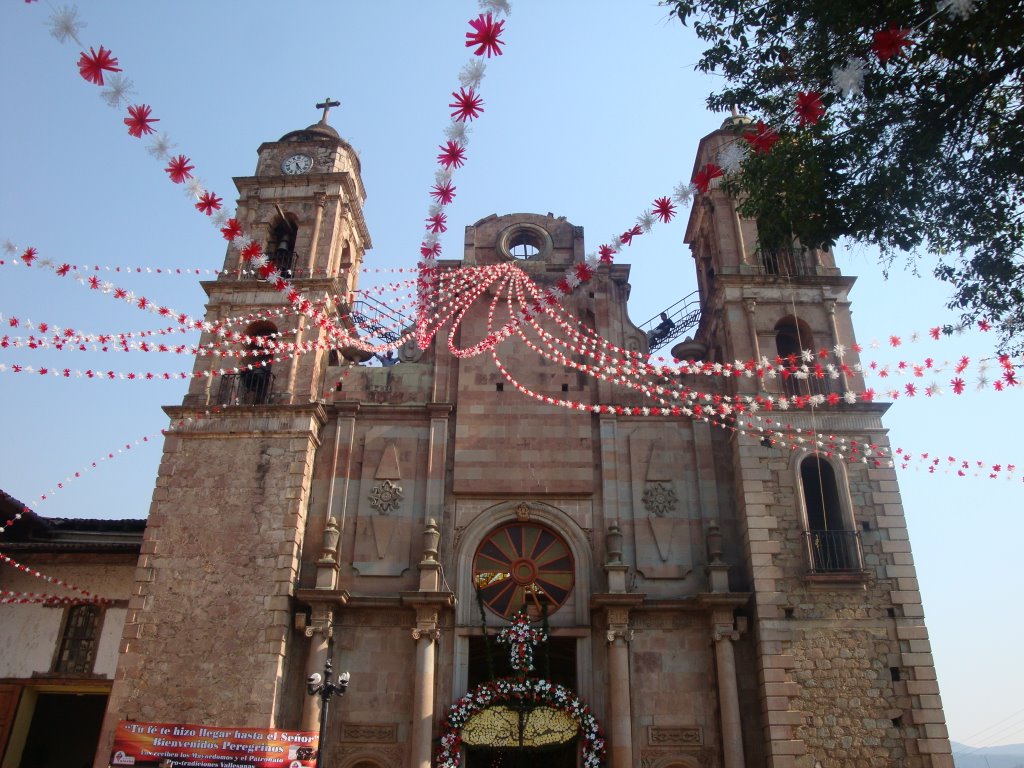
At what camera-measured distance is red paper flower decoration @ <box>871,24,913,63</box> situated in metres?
9.73

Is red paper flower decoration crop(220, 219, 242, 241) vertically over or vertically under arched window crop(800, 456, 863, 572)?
over

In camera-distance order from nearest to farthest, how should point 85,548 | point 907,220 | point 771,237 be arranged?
point 907,220 < point 771,237 < point 85,548

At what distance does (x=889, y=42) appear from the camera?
9.75 meters

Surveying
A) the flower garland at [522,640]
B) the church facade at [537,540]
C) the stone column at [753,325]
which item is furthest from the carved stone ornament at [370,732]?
the stone column at [753,325]

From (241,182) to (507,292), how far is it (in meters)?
8.35

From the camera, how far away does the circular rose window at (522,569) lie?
63.9 ft

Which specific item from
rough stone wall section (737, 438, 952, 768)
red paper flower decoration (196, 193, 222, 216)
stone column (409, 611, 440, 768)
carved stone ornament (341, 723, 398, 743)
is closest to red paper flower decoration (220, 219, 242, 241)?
red paper flower decoration (196, 193, 222, 216)

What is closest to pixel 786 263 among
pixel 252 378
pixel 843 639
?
pixel 843 639

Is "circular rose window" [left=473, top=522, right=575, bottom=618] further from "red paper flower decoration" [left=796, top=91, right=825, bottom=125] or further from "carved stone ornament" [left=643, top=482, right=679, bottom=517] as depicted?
"red paper flower decoration" [left=796, top=91, right=825, bottom=125]

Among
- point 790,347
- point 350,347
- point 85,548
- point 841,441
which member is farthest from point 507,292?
point 85,548

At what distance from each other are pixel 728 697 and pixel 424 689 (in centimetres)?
608

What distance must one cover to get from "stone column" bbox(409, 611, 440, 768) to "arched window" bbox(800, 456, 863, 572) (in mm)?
8031

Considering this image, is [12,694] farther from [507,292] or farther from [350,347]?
[507,292]

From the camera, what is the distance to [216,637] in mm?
18000
